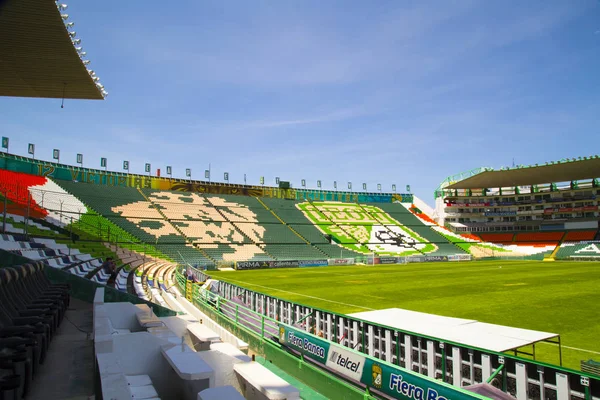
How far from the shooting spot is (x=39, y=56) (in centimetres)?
1803

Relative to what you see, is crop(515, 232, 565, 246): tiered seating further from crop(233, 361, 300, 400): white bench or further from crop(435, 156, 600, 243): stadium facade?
crop(233, 361, 300, 400): white bench

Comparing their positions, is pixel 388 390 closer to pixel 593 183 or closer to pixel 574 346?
pixel 574 346

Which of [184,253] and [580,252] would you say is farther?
[580,252]

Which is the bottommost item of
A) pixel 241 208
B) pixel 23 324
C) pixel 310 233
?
pixel 23 324

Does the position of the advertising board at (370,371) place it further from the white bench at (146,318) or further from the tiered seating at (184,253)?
the tiered seating at (184,253)

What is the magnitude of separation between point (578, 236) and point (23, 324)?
81047 mm

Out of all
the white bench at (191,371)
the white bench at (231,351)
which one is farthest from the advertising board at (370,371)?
the white bench at (191,371)

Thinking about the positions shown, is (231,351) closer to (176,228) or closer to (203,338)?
(203,338)

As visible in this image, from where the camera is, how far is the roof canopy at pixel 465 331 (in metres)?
6.46

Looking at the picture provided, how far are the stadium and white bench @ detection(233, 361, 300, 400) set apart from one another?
0.03m

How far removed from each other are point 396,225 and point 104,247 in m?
50.2

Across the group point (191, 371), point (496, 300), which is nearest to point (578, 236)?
point (496, 300)

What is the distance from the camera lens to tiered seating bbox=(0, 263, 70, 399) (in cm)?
355

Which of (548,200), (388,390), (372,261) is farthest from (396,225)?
(388,390)
